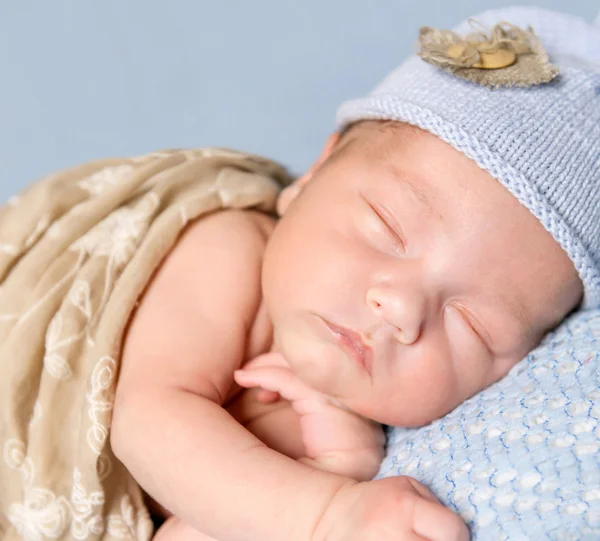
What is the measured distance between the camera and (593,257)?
1.15 meters

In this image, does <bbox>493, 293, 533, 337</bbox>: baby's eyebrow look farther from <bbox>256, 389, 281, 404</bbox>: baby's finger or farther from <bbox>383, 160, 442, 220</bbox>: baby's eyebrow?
<bbox>256, 389, 281, 404</bbox>: baby's finger

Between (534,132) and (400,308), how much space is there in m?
0.35

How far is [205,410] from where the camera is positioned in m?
1.04

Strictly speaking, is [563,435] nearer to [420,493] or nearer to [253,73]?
[420,493]

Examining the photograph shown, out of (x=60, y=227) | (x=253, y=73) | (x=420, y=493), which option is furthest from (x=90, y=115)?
(x=420, y=493)

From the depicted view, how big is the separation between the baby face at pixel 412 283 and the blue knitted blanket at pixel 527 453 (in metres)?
0.06

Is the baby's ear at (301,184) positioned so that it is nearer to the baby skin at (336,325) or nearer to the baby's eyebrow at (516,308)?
the baby skin at (336,325)

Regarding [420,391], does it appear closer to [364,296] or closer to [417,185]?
[364,296]

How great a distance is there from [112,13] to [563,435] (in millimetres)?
1364

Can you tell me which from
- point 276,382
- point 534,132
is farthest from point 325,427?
point 534,132

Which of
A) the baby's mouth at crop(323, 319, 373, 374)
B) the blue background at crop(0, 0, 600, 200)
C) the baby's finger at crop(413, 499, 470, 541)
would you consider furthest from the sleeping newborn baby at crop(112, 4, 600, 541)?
the blue background at crop(0, 0, 600, 200)

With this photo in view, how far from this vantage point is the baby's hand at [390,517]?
32.2 inches

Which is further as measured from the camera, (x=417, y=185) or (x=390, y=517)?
(x=417, y=185)

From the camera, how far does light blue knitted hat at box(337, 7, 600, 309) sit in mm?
1064
